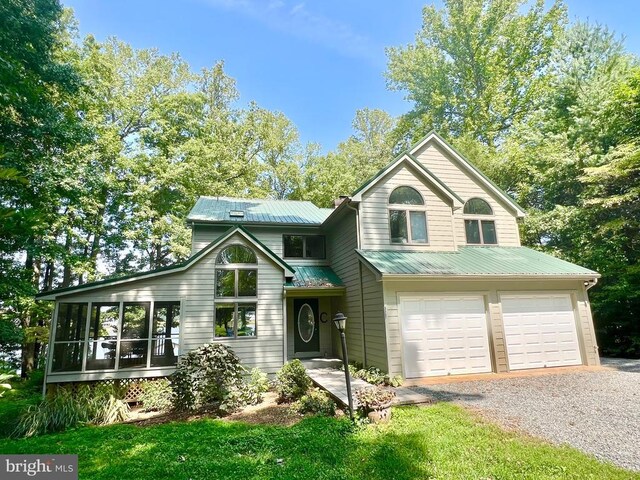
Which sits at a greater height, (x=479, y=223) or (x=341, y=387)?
(x=479, y=223)

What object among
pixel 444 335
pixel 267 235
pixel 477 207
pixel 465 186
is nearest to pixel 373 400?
pixel 444 335

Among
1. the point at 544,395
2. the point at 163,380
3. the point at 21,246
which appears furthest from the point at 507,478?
the point at 21,246

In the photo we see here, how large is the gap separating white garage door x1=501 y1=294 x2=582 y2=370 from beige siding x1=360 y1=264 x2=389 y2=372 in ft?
13.0

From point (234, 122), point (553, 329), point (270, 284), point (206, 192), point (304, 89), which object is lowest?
point (553, 329)

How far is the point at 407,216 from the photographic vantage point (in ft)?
35.6

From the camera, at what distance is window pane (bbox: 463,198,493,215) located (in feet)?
40.3

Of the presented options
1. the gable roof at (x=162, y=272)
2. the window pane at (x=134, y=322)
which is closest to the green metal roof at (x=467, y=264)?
the gable roof at (x=162, y=272)

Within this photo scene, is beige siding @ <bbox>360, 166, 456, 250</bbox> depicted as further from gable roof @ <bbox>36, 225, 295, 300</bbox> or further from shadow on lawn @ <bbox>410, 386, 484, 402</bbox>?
shadow on lawn @ <bbox>410, 386, 484, 402</bbox>

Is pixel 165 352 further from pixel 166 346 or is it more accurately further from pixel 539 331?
pixel 539 331

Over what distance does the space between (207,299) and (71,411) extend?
382cm

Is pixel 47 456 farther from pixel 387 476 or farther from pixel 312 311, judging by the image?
pixel 312 311

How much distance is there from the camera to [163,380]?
28.2ft

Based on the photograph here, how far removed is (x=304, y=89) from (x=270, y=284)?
13108 mm

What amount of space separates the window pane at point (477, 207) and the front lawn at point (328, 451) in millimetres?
8150
